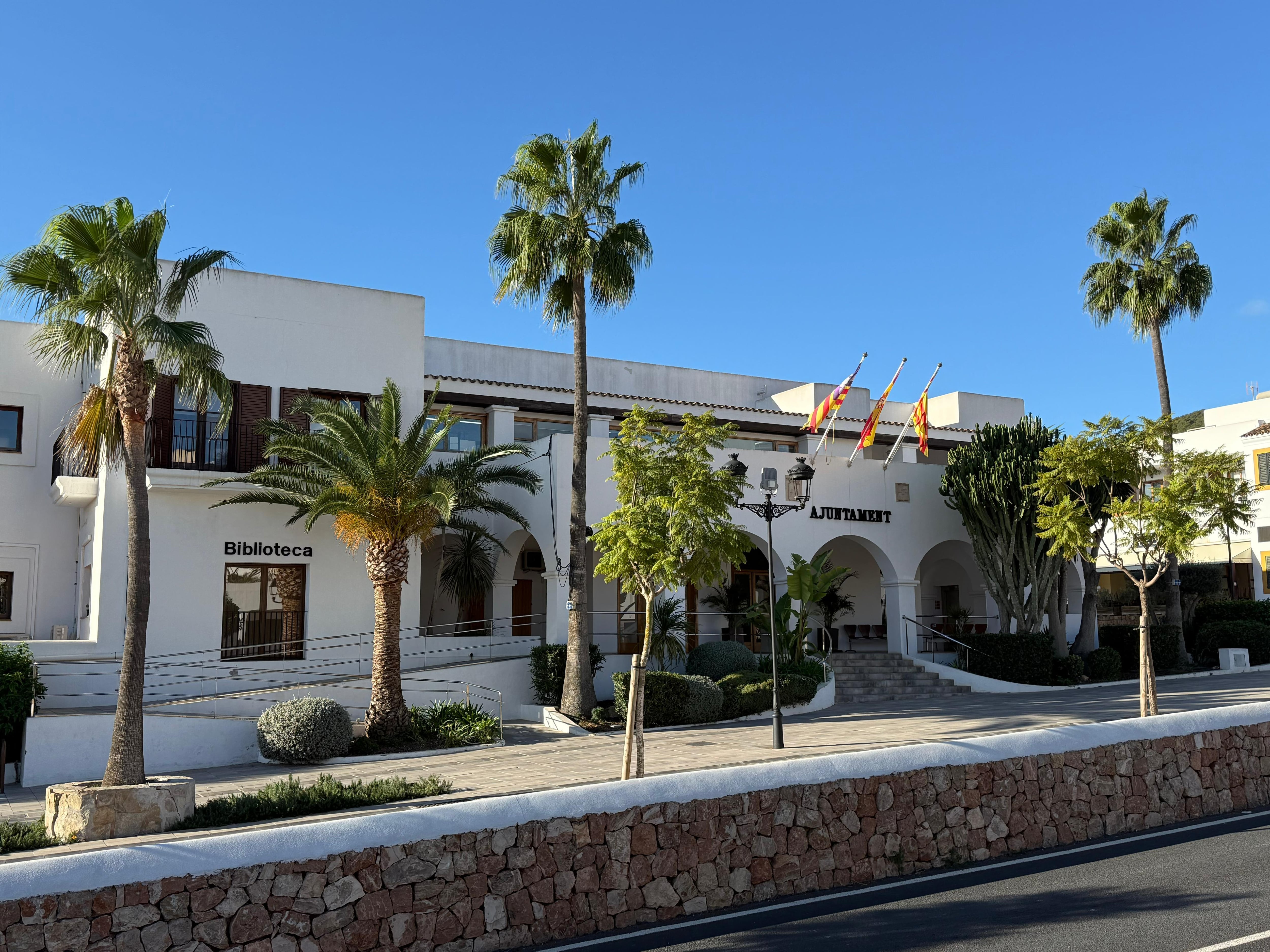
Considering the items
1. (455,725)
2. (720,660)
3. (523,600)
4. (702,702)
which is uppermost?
(523,600)

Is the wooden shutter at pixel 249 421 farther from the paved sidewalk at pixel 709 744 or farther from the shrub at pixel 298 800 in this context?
the shrub at pixel 298 800

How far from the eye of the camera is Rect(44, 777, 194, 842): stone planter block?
12195 millimetres

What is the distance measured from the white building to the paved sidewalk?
3729 mm

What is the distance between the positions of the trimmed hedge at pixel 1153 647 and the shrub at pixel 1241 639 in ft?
4.88

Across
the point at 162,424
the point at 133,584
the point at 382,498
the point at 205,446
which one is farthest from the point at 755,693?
the point at 162,424

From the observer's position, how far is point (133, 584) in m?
13.2

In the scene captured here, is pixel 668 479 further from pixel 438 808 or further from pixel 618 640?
pixel 618 640

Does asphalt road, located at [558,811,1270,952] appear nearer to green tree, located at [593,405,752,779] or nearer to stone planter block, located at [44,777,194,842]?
green tree, located at [593,405,752,779]

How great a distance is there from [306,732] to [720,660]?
9.32 metres

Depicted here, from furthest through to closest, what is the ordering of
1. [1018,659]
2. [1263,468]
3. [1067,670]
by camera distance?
[1263,468]
[1067,670]
[1018,659]

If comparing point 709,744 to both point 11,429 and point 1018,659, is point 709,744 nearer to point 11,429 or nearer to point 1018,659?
point 1018,659

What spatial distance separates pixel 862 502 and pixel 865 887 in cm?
1902

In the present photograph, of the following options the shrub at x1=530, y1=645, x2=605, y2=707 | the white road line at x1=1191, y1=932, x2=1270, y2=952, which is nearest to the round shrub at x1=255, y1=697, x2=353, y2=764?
the shrub at x1=530, y1=645, x2=605, y2=707

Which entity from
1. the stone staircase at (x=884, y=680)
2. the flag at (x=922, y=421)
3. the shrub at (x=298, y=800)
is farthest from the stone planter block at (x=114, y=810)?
the flag at (x=922, y=421)
